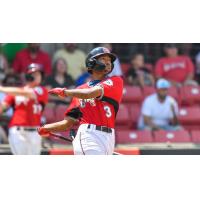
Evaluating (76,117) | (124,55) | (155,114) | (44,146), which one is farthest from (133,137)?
(76,117)

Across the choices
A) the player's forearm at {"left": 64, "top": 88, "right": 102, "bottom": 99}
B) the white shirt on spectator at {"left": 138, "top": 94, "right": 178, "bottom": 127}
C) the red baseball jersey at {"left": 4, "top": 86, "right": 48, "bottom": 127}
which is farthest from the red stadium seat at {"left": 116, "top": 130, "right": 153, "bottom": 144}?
the player's forearm at {"left": 64, "top": 88, "right": 102, "bottom": 99}

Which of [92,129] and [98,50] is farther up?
[98,50]

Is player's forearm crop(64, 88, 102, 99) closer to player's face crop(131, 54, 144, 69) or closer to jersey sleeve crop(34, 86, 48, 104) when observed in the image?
jersey sleeve crop(34, 86, 48, 104)

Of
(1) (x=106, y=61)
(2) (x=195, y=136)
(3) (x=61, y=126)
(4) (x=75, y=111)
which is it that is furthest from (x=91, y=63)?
(2) (x=195, y=136)

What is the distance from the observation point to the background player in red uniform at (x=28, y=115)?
11.4 meters

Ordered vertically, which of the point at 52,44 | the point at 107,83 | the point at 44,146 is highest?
the point at 52,44

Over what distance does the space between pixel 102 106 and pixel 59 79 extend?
5743 millimetres

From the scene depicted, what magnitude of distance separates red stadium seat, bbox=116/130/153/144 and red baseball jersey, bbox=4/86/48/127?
179cm

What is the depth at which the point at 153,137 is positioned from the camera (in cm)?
1283

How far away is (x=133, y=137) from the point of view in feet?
42.1
